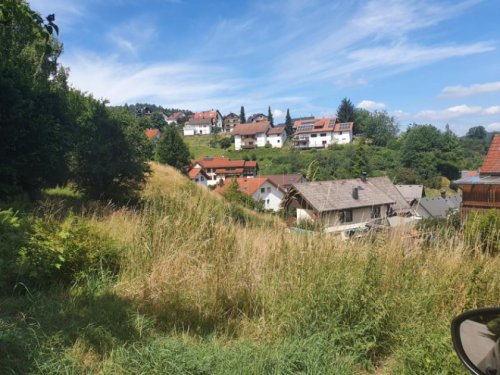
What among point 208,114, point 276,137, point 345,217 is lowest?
point 345,217

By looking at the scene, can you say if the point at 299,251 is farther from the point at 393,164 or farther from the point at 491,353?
the point at 393,164

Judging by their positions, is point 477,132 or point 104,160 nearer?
point 104,160

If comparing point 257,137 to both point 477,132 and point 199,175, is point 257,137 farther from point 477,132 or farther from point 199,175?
point 477,132

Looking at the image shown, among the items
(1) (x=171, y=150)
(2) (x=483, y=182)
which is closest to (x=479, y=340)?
(2) (x=483, y=182)

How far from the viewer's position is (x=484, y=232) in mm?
4371

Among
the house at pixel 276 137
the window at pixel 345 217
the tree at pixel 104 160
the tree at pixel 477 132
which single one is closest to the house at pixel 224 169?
the house at pixel 276 137

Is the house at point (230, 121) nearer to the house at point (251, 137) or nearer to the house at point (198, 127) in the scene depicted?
the house at point (198, 127)

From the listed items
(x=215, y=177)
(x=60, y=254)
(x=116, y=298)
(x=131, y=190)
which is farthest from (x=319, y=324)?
(x=215, y=177)

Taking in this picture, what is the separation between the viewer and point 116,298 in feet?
12.4

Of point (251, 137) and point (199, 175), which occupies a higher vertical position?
point (251, 137)

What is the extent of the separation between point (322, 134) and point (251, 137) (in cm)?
1928

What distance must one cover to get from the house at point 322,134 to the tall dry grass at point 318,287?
3685 inches

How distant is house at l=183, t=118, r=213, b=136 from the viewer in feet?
394

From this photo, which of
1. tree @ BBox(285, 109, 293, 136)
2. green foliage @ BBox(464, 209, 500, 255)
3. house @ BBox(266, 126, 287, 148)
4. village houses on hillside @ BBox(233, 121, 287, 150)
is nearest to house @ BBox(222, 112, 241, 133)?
tree @ BBox(285, 109, 293, 136)
